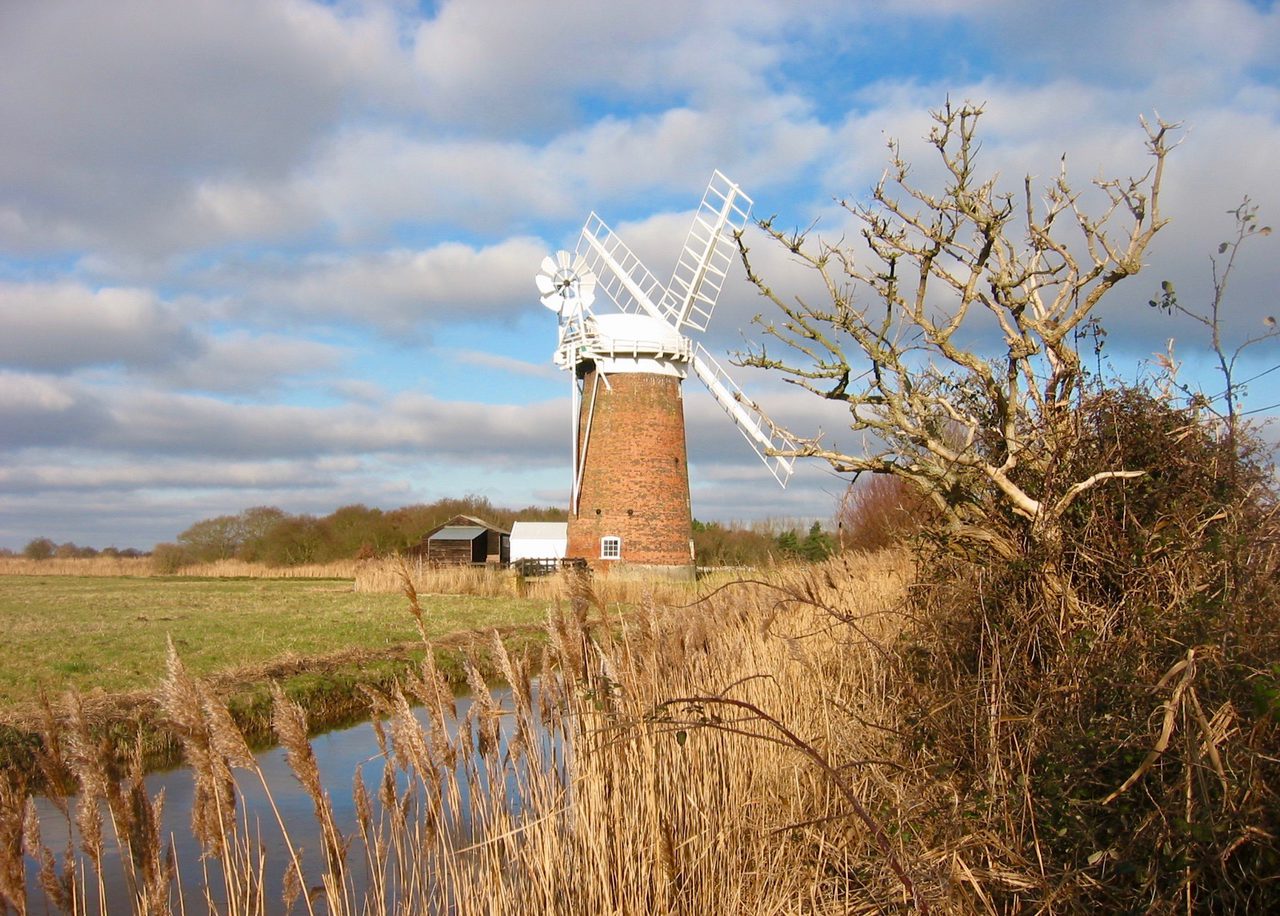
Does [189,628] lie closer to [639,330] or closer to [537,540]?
[639,330]

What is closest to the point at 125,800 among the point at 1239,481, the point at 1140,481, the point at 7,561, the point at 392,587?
the point at 1140,481

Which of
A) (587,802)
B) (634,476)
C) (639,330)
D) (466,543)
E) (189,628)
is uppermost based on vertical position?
(639,330)

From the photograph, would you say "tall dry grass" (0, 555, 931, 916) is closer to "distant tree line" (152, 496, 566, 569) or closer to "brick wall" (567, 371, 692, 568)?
"brick wall" (567, 371, 692, 568)

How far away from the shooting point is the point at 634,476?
94.3ft

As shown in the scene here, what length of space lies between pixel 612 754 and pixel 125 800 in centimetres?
190

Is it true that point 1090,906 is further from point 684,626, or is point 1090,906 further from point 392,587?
point 392,587

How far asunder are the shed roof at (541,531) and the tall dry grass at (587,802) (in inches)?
1704

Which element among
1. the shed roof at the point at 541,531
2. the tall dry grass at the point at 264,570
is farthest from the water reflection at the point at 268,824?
the shed roof at the point at 541,531

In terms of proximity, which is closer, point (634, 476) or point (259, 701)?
point (259, 701)

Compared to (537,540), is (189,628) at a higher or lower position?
lower

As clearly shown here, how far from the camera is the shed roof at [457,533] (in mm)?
47969

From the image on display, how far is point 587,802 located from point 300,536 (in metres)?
51.1

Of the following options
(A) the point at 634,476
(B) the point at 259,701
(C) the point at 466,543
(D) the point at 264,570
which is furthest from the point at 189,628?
(D) the point at 264,570

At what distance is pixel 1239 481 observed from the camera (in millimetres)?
4270
